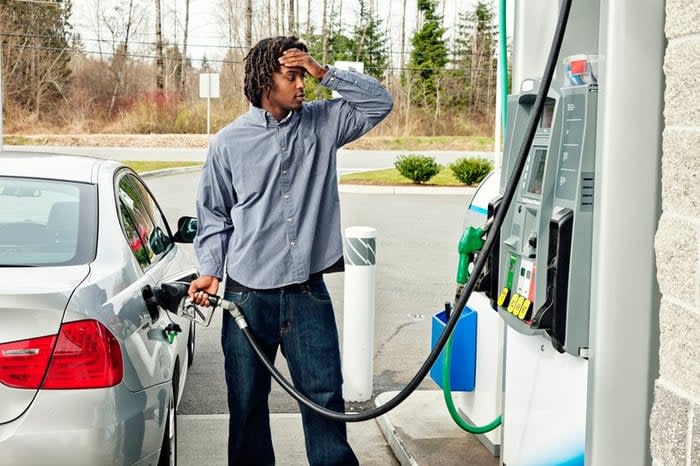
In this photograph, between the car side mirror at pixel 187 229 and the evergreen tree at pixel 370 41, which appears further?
the evergreen tree at pixel 370 41

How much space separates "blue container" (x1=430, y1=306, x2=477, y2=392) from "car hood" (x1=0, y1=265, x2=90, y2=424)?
7.00 ft

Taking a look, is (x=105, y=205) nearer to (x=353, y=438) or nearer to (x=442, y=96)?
(x=353, y=438)

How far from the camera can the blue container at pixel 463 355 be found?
488 cm

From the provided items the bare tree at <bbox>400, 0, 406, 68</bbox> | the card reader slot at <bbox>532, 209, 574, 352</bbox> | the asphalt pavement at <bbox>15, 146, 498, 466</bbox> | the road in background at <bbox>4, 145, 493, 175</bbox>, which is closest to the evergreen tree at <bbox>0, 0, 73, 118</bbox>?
the road in background at <bbox>4, 145, 493, 175</bbox>

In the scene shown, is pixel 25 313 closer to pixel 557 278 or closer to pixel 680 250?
pixel 557 278

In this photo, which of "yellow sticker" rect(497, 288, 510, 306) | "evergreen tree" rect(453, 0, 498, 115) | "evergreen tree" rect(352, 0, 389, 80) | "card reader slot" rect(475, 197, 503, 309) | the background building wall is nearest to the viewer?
the background building wall

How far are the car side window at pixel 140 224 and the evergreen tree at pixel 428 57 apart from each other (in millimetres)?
39079

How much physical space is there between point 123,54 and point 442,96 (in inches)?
542

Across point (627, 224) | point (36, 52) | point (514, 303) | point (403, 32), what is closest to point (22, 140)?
point (36, 52)

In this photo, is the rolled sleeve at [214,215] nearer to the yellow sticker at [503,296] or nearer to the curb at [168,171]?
the yellow sticker at [503,296]

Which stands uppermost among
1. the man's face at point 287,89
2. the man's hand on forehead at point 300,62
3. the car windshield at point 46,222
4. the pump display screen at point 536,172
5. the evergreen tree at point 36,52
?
the evergreen tree at point 36,52

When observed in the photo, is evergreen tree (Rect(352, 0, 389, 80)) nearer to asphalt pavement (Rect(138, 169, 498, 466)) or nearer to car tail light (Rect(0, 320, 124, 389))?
asphalt pavement (Rect(138, 169, 498, 466))

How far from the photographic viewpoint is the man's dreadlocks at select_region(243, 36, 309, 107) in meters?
3.78

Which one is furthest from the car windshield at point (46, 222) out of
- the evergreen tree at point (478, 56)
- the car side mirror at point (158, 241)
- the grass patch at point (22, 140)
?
the evergreen tree at point (478, 56)
